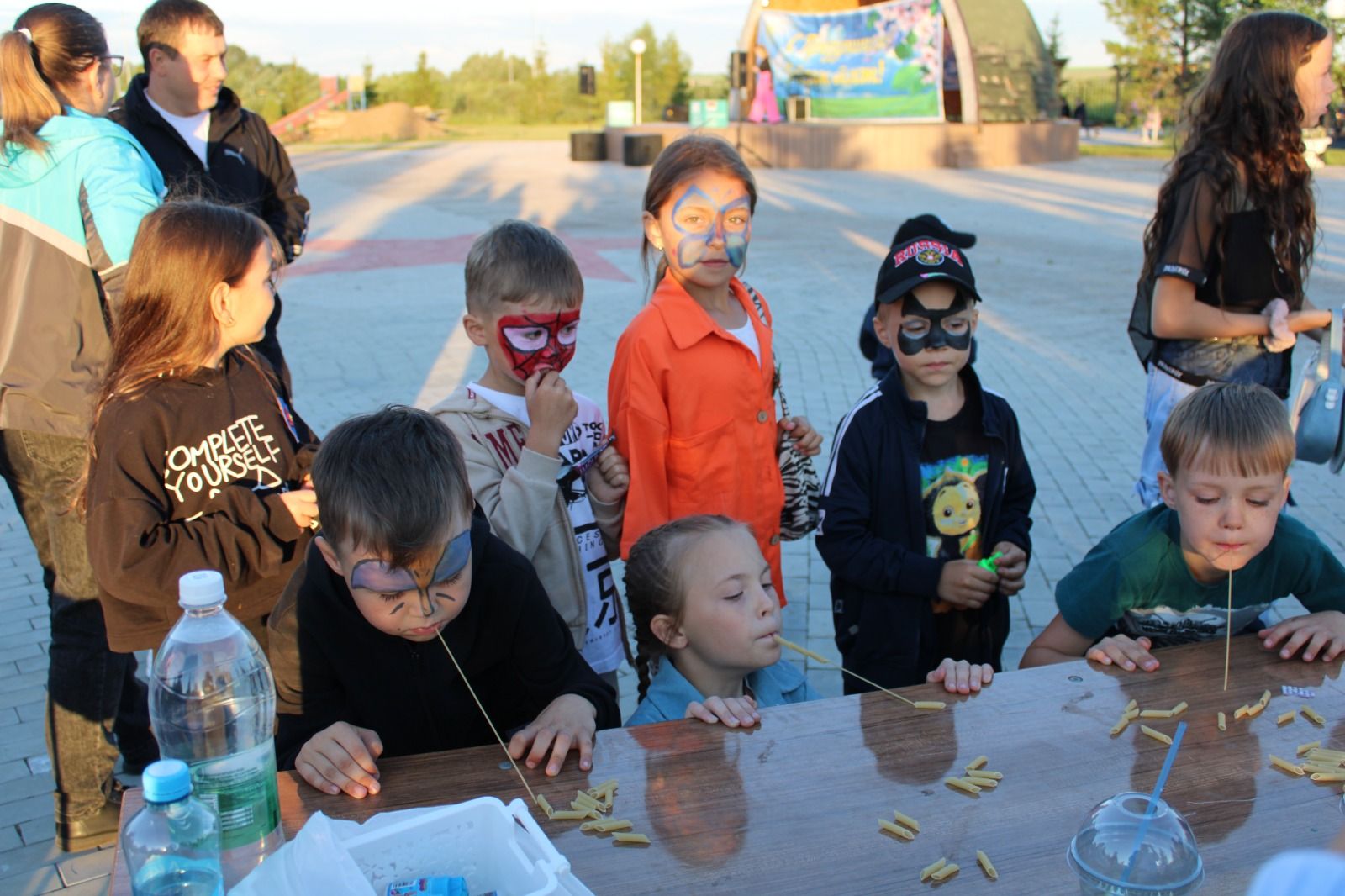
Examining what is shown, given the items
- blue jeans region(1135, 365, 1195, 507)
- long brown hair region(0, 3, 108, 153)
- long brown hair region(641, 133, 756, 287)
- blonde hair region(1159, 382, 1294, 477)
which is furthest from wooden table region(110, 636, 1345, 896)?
long brown hair region(0, 3, 108, 153)

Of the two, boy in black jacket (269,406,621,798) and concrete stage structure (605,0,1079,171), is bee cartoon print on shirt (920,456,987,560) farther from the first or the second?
concrete stage structure (605,0,1079,171)

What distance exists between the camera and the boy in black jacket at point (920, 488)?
3.13 m

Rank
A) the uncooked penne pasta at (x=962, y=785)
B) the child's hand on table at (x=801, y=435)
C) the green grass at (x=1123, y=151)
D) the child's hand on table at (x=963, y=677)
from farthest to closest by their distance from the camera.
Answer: the green grass at (x=1123, y=151)
the child's hand on table at (x=801, y=435)
the child's hand on table at (x=963, y=677)
the uncooked penne pasta at (x=962, y=785)

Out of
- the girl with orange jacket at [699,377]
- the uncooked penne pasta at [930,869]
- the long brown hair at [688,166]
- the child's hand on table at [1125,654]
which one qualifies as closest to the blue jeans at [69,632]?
the girl with orange jacket at [699,377]

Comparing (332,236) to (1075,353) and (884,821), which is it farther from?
(884,821)

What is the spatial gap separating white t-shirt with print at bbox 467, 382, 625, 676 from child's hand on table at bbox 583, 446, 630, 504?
4 cm

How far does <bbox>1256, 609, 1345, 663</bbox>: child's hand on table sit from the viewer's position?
247cm

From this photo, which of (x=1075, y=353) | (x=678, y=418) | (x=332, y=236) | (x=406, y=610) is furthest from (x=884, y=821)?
(x=332, y=236)

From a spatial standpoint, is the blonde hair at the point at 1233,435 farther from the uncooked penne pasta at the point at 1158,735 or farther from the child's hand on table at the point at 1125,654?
the uncooked penne pasta at the point at 1158,735

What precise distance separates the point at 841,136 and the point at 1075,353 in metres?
18.1

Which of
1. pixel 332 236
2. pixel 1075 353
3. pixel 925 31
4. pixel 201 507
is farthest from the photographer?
pixel 925 31

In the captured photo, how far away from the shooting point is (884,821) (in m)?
1.85

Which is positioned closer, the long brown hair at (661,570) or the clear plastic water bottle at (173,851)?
the clear plastic water bottle at (173,851)

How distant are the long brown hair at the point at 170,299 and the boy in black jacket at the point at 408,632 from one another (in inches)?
29.6
